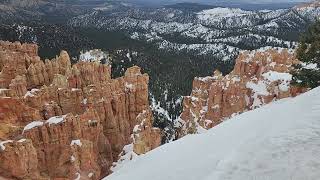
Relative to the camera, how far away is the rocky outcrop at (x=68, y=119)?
36.9 meters

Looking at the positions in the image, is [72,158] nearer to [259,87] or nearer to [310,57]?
[310,57]

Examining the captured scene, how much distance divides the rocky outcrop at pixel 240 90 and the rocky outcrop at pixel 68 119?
12.2 meters

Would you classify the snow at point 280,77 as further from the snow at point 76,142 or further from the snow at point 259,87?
the snow at point 76,142

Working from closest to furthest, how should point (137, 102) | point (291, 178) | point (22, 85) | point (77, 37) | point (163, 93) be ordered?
point (291, 178), point (22, 85), point (137, 102), point (163, 93), point (77, 37)

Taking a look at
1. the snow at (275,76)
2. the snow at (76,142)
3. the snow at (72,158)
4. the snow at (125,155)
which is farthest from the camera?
the snow at (275,76)

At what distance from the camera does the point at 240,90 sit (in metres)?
63.3

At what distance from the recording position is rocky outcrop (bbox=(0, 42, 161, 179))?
36.9 metres

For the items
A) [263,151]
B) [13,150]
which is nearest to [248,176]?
[263,151]

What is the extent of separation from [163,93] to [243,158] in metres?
115

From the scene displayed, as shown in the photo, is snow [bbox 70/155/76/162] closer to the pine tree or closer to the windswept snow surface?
the pine tree

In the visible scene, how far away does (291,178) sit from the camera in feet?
24.6

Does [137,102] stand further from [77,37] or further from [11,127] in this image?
[77,37]

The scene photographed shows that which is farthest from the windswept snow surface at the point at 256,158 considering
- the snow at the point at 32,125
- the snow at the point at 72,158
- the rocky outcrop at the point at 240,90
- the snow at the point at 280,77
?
the rocky outcrop at the point at 240,90

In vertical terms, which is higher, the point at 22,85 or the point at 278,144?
the point at 278,144
